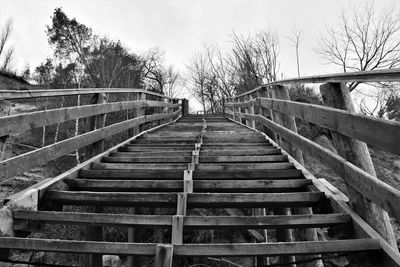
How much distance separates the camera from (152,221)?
2.13m

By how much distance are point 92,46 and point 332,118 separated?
993 inches

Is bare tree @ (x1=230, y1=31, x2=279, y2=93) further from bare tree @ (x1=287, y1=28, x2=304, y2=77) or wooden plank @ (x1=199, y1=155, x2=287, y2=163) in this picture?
wooden plank @ (x1=199, y1=155, x2=287, y2=163)

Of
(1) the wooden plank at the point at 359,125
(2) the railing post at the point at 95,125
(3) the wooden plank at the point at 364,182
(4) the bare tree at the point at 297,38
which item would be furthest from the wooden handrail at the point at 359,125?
(4) the bare tree at the point at 297,38

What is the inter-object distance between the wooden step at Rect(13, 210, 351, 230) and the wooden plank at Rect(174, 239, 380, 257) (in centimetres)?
26

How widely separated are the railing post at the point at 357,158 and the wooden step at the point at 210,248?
0.92 feet

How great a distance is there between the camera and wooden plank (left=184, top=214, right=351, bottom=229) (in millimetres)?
2105

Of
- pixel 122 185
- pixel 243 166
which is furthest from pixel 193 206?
pixel 243 166

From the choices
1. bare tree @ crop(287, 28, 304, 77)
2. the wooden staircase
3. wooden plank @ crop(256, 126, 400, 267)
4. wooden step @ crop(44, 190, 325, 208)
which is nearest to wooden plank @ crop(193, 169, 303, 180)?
the wooden staircase

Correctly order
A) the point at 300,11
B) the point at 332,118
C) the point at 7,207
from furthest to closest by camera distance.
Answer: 1. the point at 300,11
2. the point at 332,118
3. the point at 7,207

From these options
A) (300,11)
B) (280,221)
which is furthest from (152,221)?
(300,11)

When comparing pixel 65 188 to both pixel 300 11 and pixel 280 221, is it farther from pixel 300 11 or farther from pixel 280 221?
pixel 300 11

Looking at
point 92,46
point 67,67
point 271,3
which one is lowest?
point 67,67

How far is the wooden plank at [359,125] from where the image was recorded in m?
1.55

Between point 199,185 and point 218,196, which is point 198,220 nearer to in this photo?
point 218,196
